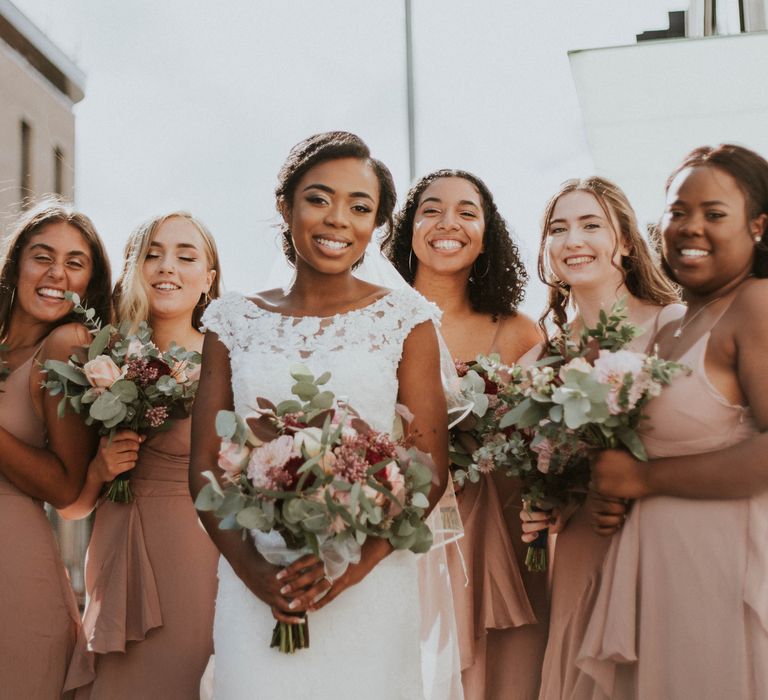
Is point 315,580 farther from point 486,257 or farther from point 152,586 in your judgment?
point 486,257

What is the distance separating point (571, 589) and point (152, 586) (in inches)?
62.4

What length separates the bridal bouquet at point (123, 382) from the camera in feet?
13.0

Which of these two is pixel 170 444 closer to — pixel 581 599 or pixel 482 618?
pixel 482 618

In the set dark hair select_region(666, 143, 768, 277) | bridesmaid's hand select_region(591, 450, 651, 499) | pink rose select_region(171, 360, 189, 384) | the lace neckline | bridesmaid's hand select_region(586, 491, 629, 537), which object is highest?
dark hair select_region(666, 143, 768, 277)

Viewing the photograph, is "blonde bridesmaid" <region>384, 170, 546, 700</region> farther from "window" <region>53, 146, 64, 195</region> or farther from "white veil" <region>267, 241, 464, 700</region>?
"window" <region>53, 146, 64, 195</region>

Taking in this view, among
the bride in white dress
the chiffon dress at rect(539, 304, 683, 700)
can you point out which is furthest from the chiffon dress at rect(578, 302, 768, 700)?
the bride in white dress

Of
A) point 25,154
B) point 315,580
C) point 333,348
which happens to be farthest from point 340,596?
point 25,154

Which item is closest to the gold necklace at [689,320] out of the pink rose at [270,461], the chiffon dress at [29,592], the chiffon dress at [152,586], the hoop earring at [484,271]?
the hoop earring at [484,271]

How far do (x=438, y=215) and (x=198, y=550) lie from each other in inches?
66.9

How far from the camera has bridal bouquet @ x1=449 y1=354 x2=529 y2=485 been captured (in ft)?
11.9

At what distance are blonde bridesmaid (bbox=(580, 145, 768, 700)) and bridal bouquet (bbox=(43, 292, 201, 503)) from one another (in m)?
1.71

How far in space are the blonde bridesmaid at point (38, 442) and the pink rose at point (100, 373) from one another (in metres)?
0.21

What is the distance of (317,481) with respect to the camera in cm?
262

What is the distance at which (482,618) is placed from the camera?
155 inches
